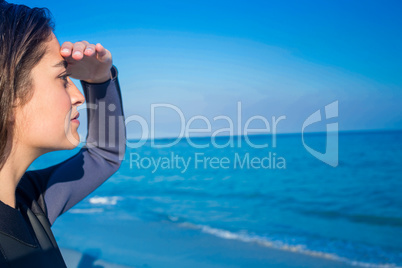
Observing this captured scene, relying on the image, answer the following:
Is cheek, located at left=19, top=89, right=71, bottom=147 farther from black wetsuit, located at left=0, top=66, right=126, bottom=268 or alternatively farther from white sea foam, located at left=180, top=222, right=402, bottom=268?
white sea foam, located at left=180, top=222, right=402, bottom=268

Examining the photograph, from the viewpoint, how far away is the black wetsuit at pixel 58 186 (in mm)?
1111

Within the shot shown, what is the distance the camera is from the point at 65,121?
1.32 metres

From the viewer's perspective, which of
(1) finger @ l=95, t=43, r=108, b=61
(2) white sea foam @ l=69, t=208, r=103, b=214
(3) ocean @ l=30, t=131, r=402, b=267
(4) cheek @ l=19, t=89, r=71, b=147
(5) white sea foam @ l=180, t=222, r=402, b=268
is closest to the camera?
(4) cheek @ l=19, t=89, r=71, b=147

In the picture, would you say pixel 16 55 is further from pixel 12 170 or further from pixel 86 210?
pixel 86 210

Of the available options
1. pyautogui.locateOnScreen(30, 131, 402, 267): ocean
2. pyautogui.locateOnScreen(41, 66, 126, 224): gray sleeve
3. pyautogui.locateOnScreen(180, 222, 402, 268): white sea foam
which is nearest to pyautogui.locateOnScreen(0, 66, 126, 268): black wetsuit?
pyautogui.locateOnScreen(41, 66, 126, 224): gray sleeve

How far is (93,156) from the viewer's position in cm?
179

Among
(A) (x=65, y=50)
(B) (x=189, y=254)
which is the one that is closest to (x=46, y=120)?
(A) (x=65, y=50)

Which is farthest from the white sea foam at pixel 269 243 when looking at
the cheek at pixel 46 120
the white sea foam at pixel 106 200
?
the cheek at pixel 46 120

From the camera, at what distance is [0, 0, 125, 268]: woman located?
1136 millimetres

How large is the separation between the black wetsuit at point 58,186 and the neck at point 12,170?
5 cm

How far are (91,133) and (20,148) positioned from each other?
56 cm

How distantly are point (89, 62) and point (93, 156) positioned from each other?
484mm

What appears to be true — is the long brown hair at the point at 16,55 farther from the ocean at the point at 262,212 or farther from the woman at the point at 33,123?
the ocean at the point at 262,212

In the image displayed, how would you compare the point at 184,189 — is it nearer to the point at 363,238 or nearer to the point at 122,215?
the point at 122,215
